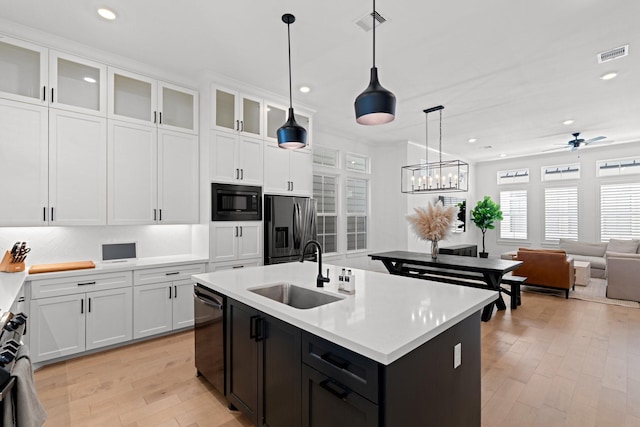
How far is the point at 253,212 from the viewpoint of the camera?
4184 mm

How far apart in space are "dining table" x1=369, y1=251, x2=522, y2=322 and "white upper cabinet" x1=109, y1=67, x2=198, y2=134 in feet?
12.2

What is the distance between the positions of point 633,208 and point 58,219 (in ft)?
34.8

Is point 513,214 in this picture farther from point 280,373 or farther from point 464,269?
point 280,373

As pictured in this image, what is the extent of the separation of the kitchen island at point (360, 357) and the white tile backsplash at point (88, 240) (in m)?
2.20

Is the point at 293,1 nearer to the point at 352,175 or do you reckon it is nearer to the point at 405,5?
the point at 405,5

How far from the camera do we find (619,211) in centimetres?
737

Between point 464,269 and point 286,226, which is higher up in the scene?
point 286,226

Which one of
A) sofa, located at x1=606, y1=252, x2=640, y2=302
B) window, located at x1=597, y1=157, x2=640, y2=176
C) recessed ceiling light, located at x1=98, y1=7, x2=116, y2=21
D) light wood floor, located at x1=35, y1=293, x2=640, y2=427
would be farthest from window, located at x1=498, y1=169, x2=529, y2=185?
recessed ceiling light, located at x1=98, y1=7, x2=116, y2=21

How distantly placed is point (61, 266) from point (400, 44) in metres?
4.07

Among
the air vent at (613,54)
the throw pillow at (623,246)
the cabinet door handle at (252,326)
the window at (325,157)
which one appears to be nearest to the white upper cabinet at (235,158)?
the window at (325,157)

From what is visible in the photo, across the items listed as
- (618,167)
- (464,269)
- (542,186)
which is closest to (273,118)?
(464,269)

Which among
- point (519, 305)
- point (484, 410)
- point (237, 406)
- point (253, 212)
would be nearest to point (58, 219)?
point (253, 212)

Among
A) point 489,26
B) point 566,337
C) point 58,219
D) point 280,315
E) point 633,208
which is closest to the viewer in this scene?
point 280,315

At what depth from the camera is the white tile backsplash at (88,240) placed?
3236 mm
